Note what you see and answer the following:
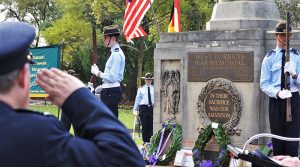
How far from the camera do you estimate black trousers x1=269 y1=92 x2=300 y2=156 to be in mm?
8023

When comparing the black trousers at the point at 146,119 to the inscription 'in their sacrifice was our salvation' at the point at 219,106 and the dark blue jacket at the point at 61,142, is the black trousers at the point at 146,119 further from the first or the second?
the dark blue jacket at the point at 61,142

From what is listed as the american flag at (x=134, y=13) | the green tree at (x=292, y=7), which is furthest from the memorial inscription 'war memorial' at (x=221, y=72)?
the green tree at (x=292, y=7)

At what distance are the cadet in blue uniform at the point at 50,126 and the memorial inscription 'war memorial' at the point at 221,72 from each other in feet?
22.5

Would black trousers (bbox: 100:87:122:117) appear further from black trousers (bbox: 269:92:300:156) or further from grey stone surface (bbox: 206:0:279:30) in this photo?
black trousers (bbox: 269:92:300:156)

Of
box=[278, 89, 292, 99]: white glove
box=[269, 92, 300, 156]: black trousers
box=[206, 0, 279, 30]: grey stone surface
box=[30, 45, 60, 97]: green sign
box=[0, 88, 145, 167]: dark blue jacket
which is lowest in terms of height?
box=[269, 92, 300, 156]: black trousers

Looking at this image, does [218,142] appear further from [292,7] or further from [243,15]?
[292,7]

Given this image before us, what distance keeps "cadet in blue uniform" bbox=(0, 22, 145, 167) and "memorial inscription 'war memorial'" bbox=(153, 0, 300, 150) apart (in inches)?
270

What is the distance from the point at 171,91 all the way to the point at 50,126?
25.6 feet

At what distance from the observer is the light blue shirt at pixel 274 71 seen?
812 centimetres

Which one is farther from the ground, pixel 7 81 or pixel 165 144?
pixel 7 81

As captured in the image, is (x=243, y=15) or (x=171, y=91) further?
(x=171, y=91)

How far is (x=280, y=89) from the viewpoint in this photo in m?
8.07

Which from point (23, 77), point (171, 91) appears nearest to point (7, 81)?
point (23, 77)

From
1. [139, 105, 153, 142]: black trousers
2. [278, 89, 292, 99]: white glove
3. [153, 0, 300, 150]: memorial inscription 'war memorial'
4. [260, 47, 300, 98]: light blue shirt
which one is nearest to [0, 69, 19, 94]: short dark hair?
[278, 89, 292, 99]: white glove
